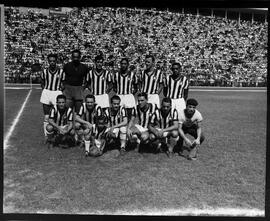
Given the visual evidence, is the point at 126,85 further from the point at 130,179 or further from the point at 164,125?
the point at 130,179

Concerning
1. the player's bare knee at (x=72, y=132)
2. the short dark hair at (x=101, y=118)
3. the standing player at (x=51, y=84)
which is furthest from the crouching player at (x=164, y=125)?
the standing player at (x=51, y=84)

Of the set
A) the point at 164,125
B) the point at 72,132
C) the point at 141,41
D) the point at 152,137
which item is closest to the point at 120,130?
the point at 152,137

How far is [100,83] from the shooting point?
4965 millimetres

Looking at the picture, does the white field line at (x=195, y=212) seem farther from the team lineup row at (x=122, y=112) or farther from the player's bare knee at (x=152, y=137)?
the player's bare knee at (x=152, y=137)

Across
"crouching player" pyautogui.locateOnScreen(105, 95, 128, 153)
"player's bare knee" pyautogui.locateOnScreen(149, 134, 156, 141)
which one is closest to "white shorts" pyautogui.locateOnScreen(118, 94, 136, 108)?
"crouching player" pyautogui.locateOnScreen(105, 95, 128, 153)

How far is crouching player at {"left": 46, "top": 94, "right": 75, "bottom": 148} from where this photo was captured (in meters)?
4.56

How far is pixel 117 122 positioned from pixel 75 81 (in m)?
0.94

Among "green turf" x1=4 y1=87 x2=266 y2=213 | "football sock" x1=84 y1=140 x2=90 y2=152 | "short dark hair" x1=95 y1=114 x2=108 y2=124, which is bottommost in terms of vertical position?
"green turf" x1=4 y1=87 x2=266 y2=213

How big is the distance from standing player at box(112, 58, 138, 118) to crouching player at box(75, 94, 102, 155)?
500 millimetres

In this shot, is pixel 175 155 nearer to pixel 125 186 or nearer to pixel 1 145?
pixel 125 186

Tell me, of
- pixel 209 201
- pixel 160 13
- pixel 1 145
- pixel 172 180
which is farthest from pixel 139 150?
pixel 160 13

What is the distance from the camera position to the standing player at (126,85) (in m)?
4.87

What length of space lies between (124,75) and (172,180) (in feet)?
5.93

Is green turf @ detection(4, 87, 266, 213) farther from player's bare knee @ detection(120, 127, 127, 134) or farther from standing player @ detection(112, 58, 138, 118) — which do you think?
standing player @ detection(112, 58, 138, 118)
